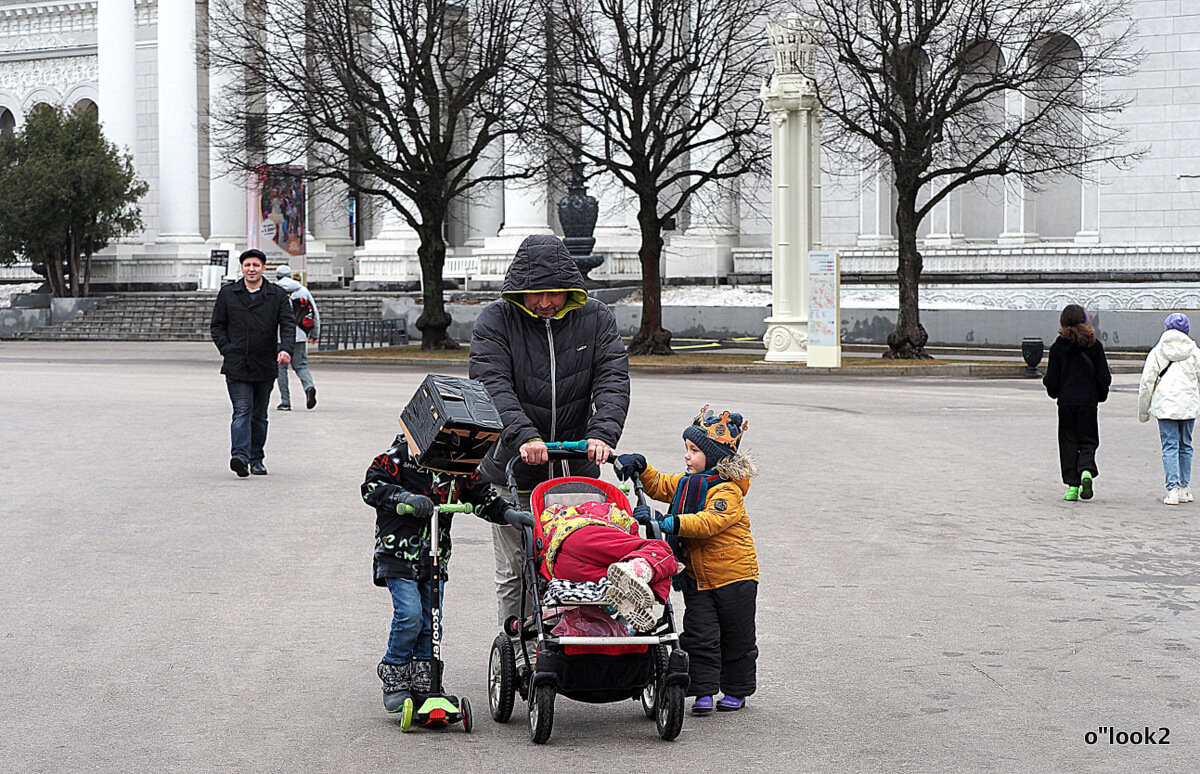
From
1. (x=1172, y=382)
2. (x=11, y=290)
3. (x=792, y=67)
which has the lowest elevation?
(x=1172, y=382)

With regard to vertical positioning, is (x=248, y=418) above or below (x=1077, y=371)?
below

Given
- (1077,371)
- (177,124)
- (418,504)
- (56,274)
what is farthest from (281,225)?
(418,504)

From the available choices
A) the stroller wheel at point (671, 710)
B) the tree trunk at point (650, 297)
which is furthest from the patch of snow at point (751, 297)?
the stroller wheel at point (671, 710)

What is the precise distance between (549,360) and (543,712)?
161cm

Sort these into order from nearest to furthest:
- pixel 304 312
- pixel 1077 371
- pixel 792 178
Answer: pixel 1077 371 → pixel 304 312 → pixel 792 178

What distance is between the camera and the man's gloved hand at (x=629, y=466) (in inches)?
264

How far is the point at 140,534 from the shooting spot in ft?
37.7

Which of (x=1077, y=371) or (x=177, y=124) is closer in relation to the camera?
(x=1077, y=371)

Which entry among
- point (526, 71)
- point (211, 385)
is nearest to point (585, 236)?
point (526, 71)

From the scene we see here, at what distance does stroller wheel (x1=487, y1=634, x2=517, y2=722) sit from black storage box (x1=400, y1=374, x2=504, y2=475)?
78 centimetres

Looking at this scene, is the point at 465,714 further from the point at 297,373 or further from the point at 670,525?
the point at 297,373

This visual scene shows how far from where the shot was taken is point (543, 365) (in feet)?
23.1

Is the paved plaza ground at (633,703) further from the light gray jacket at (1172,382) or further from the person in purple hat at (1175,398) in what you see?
the light gray jacket at (1172,382)

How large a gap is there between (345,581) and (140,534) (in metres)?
2.48
